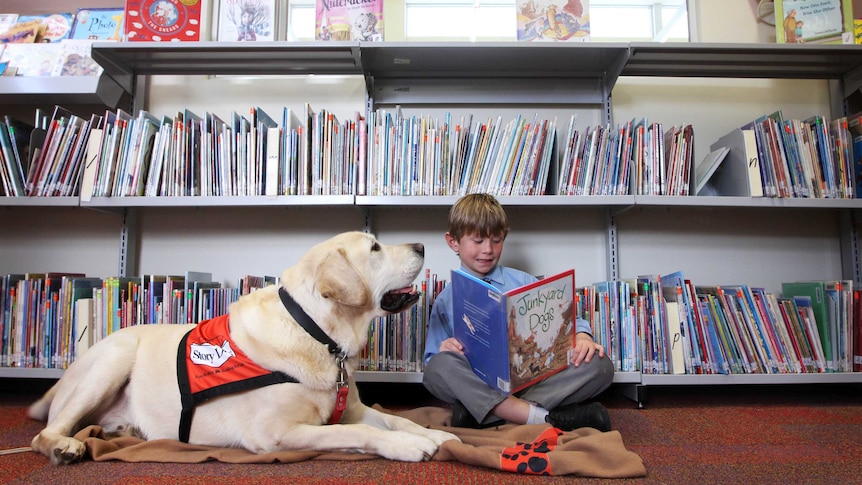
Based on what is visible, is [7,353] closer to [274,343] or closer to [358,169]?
[274,343]

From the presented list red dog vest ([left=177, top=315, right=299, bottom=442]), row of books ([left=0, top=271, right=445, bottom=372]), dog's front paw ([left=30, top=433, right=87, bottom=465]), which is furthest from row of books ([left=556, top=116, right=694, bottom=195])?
Result: dog's front paw ([left=30, top=433, right=87, bottom=465])

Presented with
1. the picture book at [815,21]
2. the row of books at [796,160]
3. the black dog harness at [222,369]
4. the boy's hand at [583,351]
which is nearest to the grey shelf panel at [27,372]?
the black dog harness at [222,369]

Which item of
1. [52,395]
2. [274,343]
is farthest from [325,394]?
[52,395]

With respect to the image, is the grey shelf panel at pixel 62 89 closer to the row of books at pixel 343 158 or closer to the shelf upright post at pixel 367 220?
the row of books at pixel 343 158

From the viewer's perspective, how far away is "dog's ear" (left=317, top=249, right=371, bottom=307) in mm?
1163

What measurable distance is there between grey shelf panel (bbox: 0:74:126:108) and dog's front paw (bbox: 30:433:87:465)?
1598 mm

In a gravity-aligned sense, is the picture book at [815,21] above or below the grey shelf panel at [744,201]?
above

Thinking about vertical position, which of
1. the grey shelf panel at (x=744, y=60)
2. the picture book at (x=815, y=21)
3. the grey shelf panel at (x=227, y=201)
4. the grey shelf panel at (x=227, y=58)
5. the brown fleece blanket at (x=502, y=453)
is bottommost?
the brown fleece blanket at (x=502, y=453)

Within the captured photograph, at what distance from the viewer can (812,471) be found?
1.15m

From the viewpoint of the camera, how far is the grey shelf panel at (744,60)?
6.51 feet

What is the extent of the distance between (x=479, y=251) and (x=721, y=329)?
1.08 m

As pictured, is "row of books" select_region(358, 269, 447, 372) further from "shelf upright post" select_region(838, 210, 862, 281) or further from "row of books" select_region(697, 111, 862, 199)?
"shelf upright post" select_region(838, 210, 862, 281)

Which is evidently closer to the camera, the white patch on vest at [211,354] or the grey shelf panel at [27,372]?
the white patch on vest at [211,354]

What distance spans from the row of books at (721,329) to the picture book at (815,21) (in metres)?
1.12
